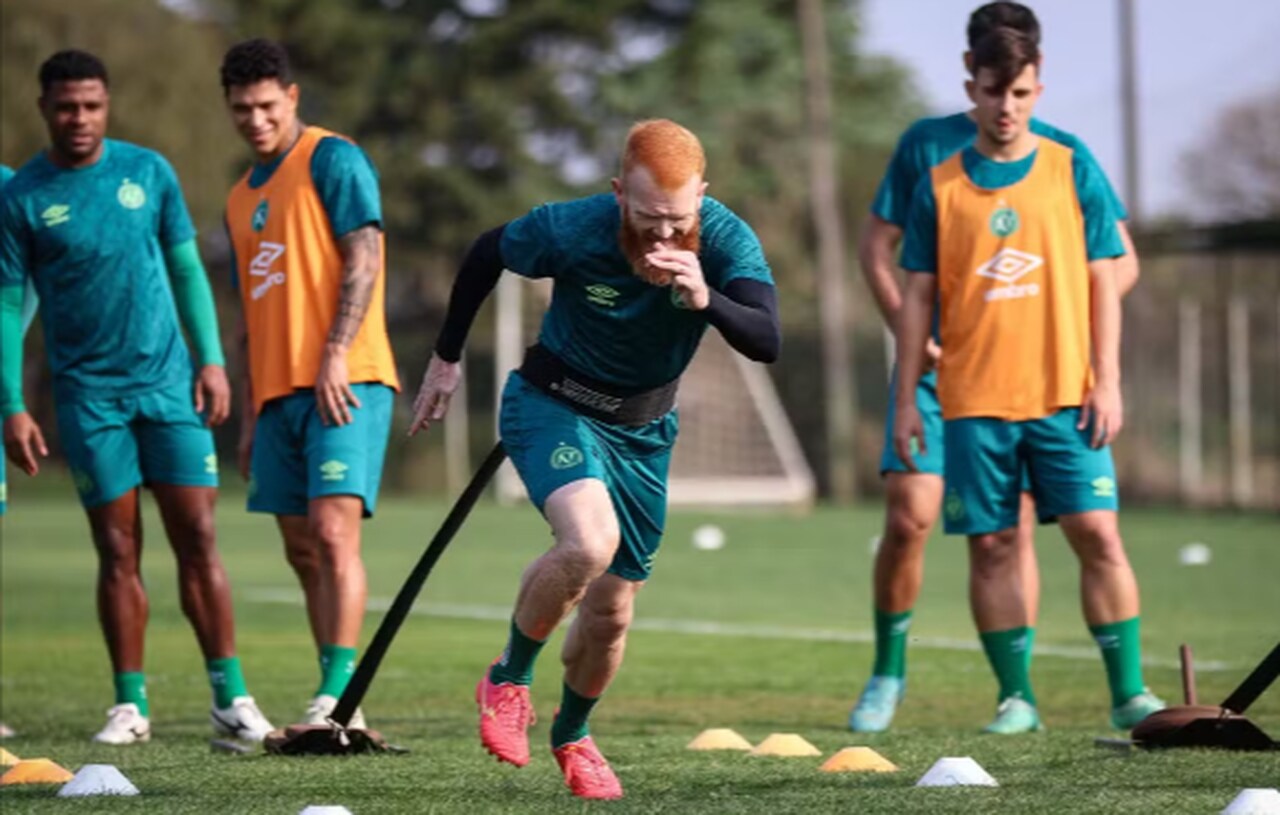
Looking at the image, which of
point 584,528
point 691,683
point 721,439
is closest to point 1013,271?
point 584,528

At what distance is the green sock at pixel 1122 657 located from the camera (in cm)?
826

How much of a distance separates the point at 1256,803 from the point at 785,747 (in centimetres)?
222

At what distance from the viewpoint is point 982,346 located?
27.2 ft

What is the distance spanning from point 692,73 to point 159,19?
1091cm

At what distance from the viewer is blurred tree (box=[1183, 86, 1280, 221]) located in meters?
34.2

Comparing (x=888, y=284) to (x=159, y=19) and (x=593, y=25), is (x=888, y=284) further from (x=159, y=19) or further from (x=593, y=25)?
(x=593, y=25)

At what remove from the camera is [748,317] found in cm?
609

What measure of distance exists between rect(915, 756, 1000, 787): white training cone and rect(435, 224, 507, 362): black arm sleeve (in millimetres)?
1716

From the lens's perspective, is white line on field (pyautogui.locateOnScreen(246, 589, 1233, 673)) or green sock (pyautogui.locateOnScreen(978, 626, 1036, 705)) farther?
white line on field (pyautogui.locateOnScreen(246, 589, 1233, 673))

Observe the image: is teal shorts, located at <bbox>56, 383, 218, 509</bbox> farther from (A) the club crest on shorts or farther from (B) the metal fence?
(B) the metal fence

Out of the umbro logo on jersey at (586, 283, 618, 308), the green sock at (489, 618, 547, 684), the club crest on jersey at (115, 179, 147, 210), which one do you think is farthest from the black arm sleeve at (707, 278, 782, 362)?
the club crest on jersey at (115, 179, 147, 210)

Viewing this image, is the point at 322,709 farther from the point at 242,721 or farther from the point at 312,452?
the point at 312,452

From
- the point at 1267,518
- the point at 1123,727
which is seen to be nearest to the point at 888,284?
the point at 1123,727

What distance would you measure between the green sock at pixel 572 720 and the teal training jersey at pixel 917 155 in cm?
261
